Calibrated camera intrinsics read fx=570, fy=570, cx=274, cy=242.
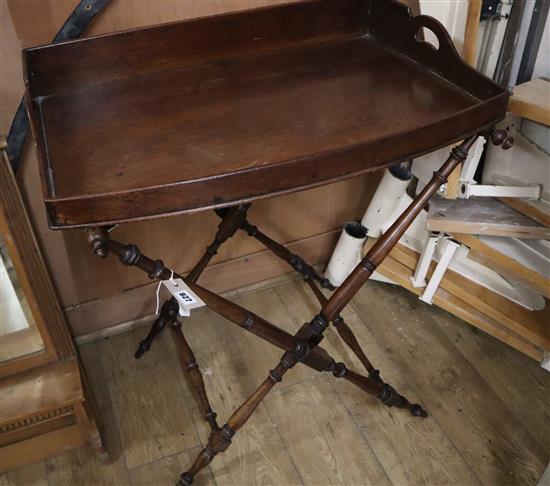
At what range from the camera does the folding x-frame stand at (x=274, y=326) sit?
975 mm

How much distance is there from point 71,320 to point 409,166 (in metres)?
1.14

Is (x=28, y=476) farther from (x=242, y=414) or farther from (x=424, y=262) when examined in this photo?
(x=424, y=262)

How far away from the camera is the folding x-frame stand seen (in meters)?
0.98

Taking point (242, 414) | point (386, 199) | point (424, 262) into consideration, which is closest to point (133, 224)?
point (242, 414)

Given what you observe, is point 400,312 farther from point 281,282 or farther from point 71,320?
point 71,320

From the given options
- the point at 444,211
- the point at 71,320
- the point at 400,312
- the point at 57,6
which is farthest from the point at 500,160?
the point at 71,320

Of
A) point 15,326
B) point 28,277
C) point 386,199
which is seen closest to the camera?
point 28,277

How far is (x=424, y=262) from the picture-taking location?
169 cm

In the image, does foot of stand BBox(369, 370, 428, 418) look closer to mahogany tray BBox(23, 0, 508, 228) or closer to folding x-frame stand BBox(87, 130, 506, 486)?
folding x-frame stand BBox(87, 130, 506, 486)

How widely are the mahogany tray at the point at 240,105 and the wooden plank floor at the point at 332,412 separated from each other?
0.89 m

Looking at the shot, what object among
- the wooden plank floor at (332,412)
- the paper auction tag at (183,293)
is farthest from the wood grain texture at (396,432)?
the paper auction tag at (183,293)

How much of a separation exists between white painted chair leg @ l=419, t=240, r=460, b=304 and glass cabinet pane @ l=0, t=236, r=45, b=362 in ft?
3.56

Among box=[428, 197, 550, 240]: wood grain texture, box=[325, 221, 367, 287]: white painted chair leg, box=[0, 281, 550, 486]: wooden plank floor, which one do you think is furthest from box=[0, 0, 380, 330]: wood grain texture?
box=[428, 197, 550, 240]: wood grain texture

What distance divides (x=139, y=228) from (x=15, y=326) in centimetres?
42
